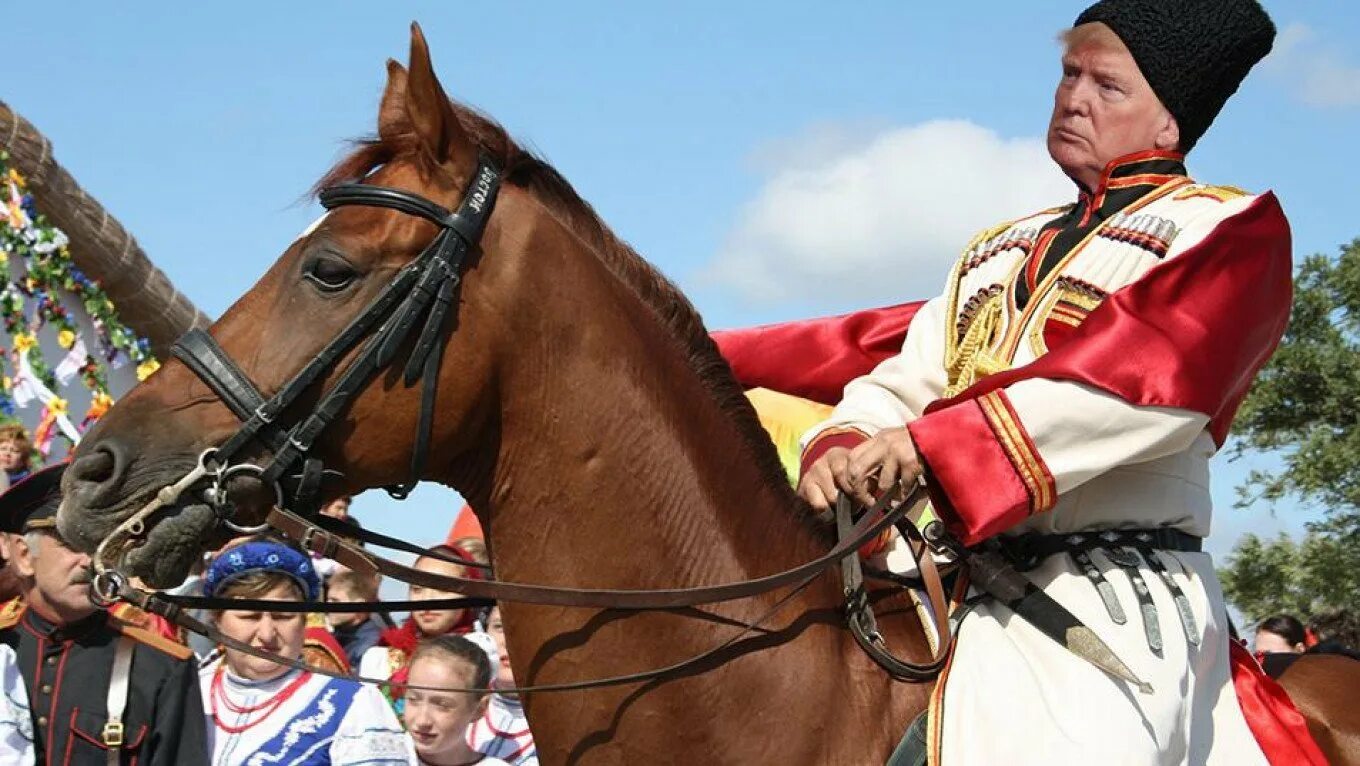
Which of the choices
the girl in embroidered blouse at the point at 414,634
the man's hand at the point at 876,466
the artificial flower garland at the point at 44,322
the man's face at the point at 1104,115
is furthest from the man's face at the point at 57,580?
the artificial flower garland at the point at 44,322

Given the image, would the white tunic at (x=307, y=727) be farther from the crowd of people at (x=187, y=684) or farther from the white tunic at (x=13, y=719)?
the white tunic at (x=13, y=719)

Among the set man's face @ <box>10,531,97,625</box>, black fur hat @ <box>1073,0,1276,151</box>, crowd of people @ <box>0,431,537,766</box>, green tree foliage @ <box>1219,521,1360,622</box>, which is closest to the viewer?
black fur hat @ <box>1073,0,1276,151</box>

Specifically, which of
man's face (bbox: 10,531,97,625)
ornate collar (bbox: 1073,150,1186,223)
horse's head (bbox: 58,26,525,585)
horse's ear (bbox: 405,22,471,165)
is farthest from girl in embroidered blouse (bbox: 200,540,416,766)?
ornate collar (bbox: 1073,150,1186,223)

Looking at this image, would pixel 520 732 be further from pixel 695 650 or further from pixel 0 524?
pixel 695 650

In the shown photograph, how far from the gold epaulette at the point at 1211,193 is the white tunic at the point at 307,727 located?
3.27m

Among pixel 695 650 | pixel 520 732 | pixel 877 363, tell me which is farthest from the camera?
Answer: pixel 520 732

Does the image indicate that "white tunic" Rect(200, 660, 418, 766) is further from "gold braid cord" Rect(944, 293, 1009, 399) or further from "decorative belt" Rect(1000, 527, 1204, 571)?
"decorative belt" Rect(1000, 527, 1204, 571)

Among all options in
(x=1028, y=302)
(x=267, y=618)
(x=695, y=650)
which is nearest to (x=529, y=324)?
(x=695, y=650)

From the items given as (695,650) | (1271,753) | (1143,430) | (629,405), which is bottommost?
(1271,753)

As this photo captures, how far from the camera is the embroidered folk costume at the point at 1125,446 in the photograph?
10.5 feet

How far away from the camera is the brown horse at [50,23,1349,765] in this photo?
127 inches

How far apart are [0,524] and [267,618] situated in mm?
1010

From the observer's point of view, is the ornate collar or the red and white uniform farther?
the ornate collar

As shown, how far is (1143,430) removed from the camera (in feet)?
10.6
